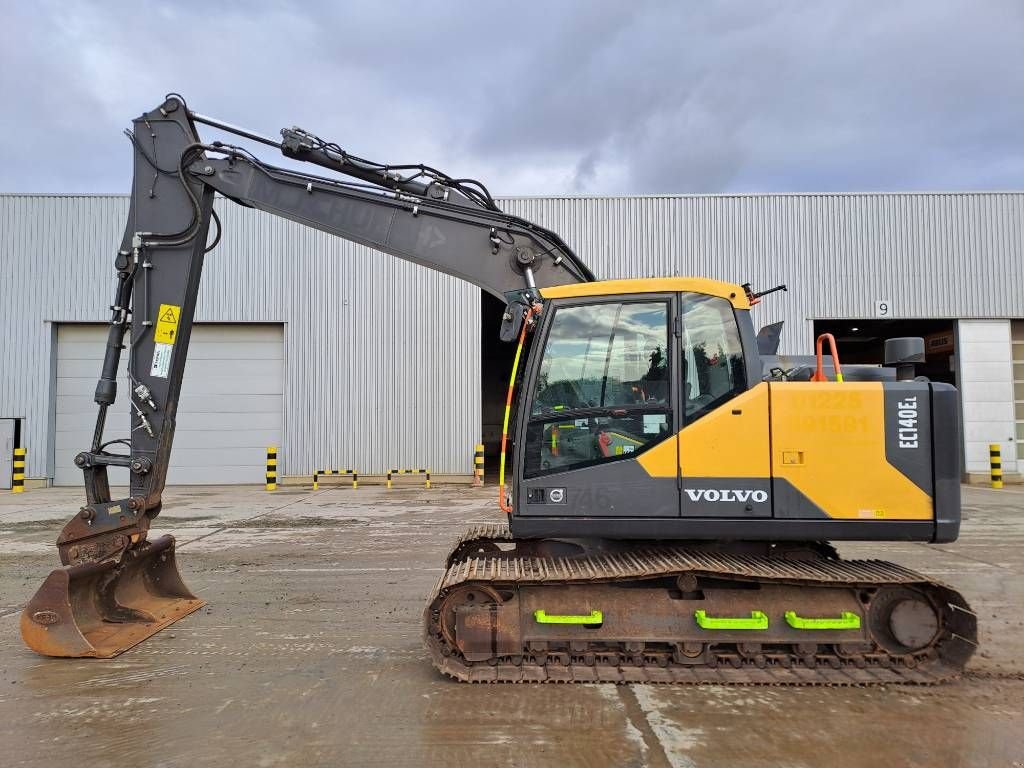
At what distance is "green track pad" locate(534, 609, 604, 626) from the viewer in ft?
13.2

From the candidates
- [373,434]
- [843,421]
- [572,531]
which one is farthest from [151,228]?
[373,434]

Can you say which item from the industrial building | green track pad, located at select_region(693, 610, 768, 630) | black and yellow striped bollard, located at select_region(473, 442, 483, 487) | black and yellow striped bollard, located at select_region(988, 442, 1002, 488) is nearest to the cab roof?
green track pad, located at select_region(693, 610, 768, 630)

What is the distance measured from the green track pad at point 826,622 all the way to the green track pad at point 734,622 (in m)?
0.18

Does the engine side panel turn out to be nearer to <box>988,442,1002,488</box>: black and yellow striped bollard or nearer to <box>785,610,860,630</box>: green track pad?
<box>785,610,860,630</box>: green track pad

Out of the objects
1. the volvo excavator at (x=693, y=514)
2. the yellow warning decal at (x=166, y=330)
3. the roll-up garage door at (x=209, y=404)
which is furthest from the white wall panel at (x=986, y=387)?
the yellow warning decal at (x=166, y=330)

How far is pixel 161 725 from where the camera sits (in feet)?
11.7

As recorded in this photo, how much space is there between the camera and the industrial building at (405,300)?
A: 1731 centimetres

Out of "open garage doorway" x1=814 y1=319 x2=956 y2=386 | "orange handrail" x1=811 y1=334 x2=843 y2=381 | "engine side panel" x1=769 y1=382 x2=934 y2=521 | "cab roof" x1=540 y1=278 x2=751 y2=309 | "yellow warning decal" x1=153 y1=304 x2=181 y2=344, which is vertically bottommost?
"engine side panel" x1=769 y1=382 x2=934 y2=521

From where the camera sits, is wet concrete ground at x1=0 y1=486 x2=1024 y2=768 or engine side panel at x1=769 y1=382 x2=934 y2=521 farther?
engine side panel at x1=769 y1=382 x2=934 y2=521

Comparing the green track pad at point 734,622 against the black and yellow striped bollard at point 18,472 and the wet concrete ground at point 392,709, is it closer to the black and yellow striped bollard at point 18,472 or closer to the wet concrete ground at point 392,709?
the wet concrete ground at point 392,709

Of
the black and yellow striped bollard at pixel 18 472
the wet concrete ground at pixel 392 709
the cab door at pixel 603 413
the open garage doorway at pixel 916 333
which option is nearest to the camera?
the wet concrete ground at pixel 392 709

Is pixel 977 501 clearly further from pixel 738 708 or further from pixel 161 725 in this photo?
pixel 161 725

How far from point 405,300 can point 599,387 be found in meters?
14.0

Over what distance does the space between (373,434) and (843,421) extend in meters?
14.6
